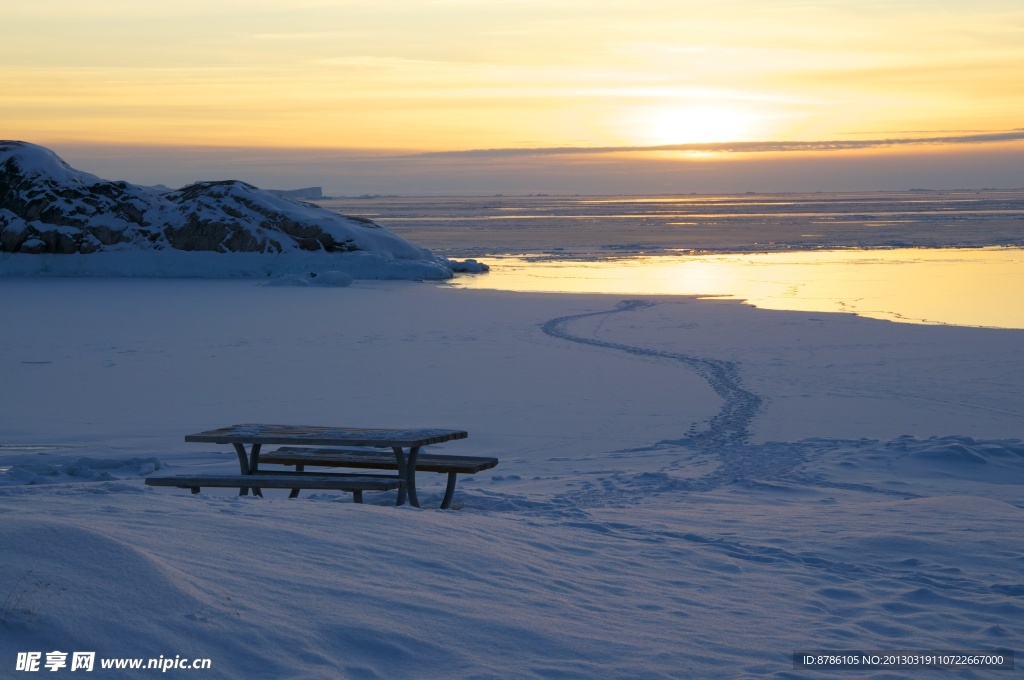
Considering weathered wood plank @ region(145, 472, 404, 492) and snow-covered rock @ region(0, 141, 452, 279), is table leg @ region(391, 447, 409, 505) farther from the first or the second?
snow-covered rock @ region(0, 141, 452, 279)

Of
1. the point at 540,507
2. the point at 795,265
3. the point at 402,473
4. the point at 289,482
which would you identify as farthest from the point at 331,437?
the point at 795,265

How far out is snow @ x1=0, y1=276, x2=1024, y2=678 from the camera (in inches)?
144

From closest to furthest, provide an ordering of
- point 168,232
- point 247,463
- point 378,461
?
point 378,461
point 247,463
point 168,232

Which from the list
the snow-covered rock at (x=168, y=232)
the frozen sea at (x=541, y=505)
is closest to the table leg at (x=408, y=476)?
the frozen sea at (x=541, y=505)

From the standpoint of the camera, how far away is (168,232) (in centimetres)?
2694

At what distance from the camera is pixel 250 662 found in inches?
132

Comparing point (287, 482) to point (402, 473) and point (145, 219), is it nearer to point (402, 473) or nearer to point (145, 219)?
point (402, 473)

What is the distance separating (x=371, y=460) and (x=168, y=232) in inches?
877

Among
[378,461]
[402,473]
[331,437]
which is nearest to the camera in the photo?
[331,437]

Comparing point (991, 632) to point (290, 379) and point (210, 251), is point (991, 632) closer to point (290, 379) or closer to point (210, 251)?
point (290, 379)

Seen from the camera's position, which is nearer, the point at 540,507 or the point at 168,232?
the point at 540,507

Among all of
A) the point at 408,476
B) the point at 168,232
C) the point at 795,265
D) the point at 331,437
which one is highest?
the point at 795,265

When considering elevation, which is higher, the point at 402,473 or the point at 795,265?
the point at 795,265

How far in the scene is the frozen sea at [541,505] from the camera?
12.0ft
